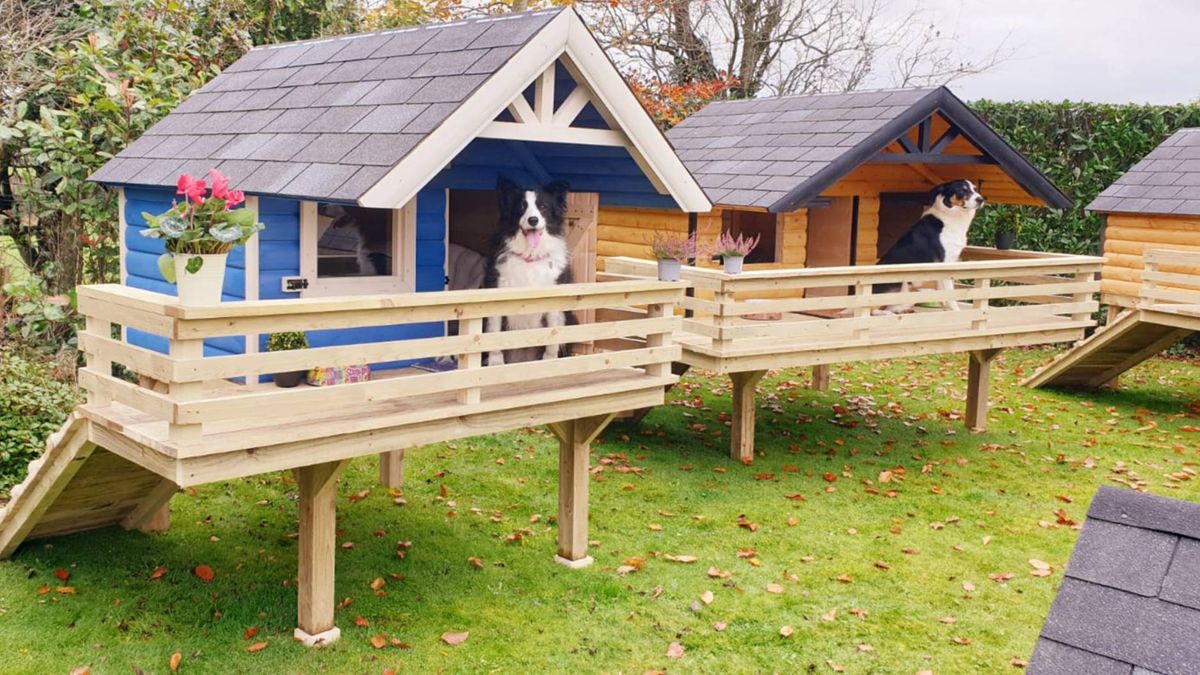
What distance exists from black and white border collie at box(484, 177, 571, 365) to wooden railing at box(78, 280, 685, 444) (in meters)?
0.50

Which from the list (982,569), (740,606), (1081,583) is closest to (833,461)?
(982,569)

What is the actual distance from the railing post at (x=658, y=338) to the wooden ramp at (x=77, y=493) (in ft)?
10.5

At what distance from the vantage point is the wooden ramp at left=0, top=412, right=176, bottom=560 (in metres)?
6.46

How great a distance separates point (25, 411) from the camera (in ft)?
28.3

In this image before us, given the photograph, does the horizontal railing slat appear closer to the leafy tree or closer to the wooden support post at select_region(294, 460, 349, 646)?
the wooden support post at select_region(294, 460, 349, 646)

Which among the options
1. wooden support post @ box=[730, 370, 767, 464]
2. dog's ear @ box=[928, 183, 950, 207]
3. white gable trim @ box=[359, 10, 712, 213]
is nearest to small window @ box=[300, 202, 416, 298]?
white gable trim @ box=[359, 10, 712, 213]

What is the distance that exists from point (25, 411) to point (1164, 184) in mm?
12582

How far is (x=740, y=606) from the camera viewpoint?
23.0 feet

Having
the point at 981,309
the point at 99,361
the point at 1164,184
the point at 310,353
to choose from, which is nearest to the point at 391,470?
the point at 99,361

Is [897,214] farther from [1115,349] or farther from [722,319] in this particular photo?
[722,319]

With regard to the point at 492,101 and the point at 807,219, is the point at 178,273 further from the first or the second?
the point at 807,219

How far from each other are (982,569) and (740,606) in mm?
1860

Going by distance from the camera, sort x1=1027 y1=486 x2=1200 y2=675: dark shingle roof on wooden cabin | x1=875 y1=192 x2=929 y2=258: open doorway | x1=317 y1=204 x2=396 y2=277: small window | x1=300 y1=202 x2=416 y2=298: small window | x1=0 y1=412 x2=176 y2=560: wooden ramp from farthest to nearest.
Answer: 1. x1=875 y1=192 x2=929 y2=258: open doorway
2. x1=317 y1=204 x2=396 y2=277: small window
3. x1=300 y1=202 x2=416 y2=298: small window
4. x1=0 y1=412 x2=176 y2=560: wooden ramp
5. x1=1027 y1=486 x2=1200 y2=675: dark shingle roof on wooden cabin

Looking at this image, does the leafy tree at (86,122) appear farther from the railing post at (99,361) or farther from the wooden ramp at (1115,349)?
the wooden ramp at (1115,349)
